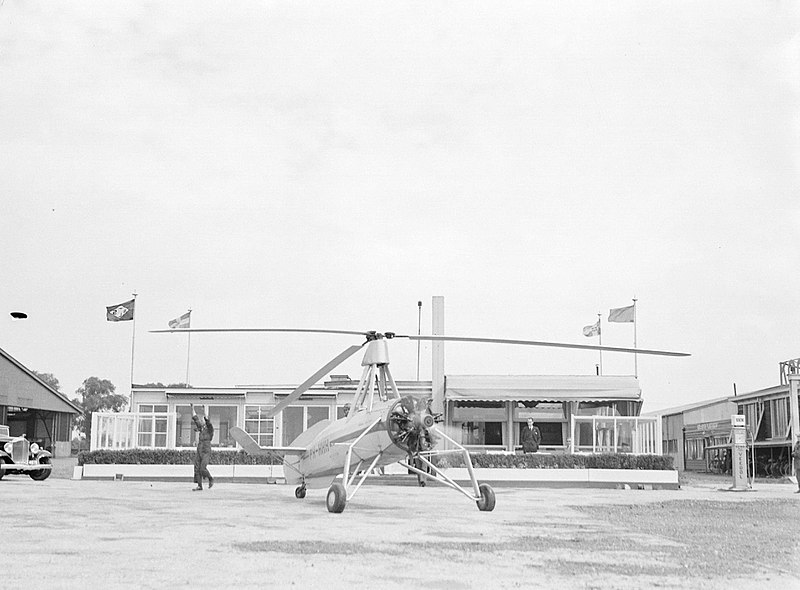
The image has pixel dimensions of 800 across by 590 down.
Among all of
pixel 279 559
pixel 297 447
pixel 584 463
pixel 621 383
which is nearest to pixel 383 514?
pixel 297 447

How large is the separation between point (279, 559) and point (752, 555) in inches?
162

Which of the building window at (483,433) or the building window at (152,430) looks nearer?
the building window at (152,430)

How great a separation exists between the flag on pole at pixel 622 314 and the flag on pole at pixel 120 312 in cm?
1709

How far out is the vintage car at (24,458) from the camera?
2198cm

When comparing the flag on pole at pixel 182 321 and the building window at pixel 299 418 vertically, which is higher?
the flag on pole at pixel 182 321

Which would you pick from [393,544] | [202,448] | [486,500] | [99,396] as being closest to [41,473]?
[202,448]

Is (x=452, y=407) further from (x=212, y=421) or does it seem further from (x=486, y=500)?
(x=486, y=500)

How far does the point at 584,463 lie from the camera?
73.1 ft

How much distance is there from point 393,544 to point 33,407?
128 feet

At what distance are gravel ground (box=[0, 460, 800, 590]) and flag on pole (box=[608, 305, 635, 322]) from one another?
18940 millimetres

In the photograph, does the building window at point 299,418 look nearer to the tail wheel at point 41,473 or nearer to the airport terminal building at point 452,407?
the airport terminal building at point 452,407

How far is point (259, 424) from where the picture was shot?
29.7 metres

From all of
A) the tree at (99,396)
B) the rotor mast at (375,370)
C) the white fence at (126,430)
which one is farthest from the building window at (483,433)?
the tree at (99,396)

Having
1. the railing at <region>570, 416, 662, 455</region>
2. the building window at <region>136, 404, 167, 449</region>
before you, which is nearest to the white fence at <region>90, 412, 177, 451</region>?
the building window at <region>136, 404, 167, 449</region>
